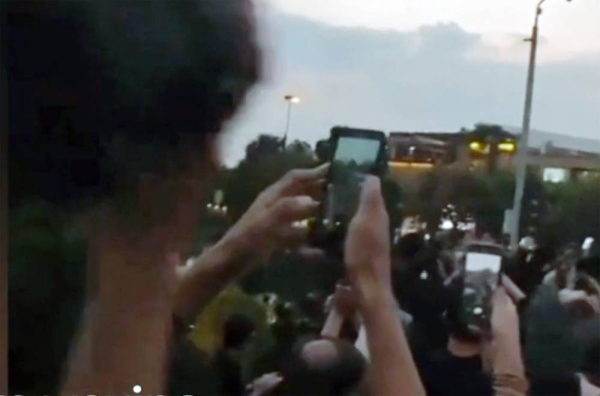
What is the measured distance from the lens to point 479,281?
238 centimetres

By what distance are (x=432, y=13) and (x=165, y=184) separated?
68 centimetres

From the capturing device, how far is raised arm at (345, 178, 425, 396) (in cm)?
234

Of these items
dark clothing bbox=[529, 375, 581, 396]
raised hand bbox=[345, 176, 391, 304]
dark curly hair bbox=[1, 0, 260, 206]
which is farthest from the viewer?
dark clothing bbox=[529, 375, 581, 396]

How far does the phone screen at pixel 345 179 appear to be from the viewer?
231 centimetres

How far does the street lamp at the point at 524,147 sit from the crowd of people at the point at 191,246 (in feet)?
0.23

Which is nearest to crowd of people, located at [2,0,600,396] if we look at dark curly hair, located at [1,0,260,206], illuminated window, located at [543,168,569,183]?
dark curly hair, located at [1,0,260,206]

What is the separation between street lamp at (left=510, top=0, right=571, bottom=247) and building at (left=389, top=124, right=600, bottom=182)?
1cm

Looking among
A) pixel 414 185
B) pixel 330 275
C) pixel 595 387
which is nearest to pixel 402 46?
pixel 414 185

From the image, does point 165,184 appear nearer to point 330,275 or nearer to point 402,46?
point 330,275

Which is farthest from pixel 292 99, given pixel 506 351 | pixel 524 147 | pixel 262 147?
pixel 506 351

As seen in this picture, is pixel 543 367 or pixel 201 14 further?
pixel 543 367

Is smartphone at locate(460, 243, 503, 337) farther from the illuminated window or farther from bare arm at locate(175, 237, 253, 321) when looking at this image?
bare arm at locate(175, 237, 253, 321)

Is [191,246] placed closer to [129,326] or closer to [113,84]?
[129,326]

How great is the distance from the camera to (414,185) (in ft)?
7.66
